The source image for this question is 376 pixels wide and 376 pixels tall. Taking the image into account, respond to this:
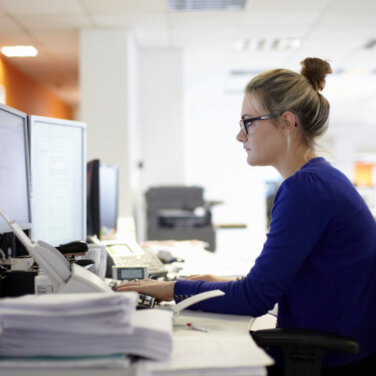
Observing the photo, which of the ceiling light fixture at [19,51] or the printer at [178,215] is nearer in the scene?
the printer at [178,215]

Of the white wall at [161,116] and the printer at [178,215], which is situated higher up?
the white wall at [161,116]

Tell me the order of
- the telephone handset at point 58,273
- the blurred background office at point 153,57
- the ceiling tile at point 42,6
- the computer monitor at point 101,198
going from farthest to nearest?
1. the blurred background office at point 153,57
2. the ceiling tile at point 42,6
3. the computer monitor at point 101,198
4. the telephone handset at point 58,273

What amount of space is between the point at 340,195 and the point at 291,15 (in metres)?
3.62

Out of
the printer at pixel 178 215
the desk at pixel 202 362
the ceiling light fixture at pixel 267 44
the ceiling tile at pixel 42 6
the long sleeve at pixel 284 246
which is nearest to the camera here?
the desk at pixel 202 362

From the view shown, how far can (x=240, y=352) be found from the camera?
→ 81 centimetres

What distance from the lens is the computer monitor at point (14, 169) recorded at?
1240 millimetres

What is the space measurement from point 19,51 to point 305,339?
17.2 ft

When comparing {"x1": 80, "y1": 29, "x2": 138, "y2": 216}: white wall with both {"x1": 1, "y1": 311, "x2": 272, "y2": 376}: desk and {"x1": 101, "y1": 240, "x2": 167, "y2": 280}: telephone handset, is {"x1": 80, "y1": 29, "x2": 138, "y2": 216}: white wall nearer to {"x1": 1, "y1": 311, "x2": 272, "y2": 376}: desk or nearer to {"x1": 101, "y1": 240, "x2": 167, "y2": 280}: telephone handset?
{"x1": 101, "y1": 240, "x2": 167, "y2": 280}: telephone handset

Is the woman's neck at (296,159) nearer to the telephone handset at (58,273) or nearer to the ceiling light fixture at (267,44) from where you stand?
the telephone handset at (58,273)

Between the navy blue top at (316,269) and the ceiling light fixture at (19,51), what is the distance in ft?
16.0

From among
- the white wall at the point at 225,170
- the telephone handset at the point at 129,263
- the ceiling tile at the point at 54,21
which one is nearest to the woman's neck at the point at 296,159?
the telephone handset at the point at 129,263

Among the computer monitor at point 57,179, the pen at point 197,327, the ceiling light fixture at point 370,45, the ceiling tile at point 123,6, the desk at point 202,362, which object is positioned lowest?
the pen at point 197,327

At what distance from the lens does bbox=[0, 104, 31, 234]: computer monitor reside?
1.24m

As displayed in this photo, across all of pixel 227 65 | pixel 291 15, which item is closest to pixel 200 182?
pixel 227 65
